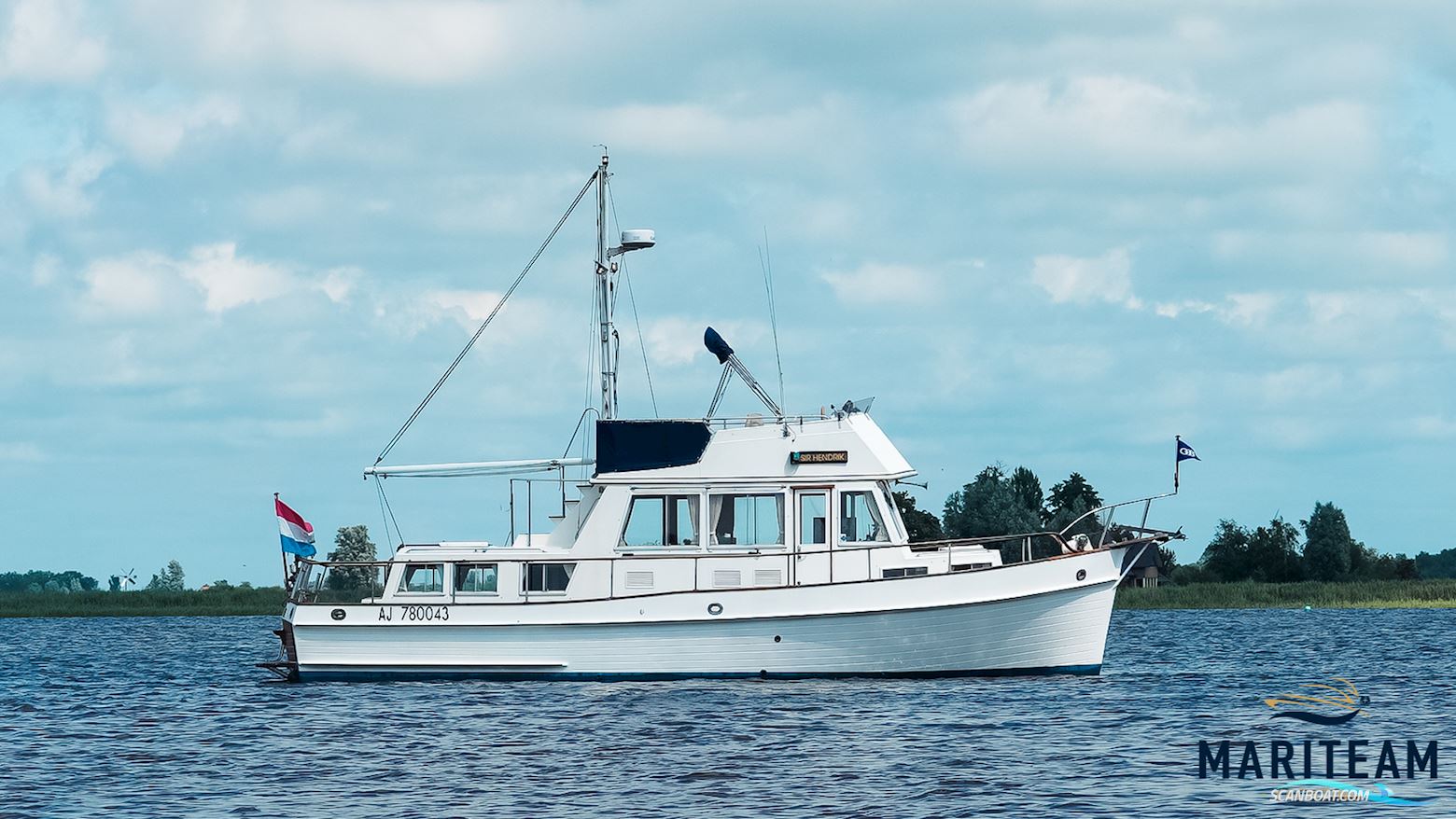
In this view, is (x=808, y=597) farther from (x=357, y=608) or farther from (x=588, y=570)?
(x=357, y=608)

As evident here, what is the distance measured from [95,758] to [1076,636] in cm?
1617

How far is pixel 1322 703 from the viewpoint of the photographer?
30.8 meters

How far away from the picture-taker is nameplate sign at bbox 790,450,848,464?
32188 millimetres

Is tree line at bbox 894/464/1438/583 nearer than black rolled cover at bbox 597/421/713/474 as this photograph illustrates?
No

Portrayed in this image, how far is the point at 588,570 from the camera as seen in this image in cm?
3195

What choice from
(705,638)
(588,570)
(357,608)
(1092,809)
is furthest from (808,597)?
(1092,809)

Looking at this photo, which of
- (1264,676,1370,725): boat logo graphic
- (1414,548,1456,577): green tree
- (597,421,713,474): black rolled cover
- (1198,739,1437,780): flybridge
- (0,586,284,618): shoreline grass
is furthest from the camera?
(1414,548,1456,577): green tree

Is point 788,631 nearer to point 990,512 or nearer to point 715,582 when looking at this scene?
point 715,582

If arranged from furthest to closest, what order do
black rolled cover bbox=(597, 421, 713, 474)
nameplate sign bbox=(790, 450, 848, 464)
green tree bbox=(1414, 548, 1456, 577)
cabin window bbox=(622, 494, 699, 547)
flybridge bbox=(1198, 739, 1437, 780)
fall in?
green tree bbox=(1414, 548, 1456, 577) → black rolled cover bbox=(597, 421, 713, 474) → cabin window bbox=(622, 494, 699, 547) → nameplate sign bbox=(790, 450, 848, 464) → flybridge bbox=(1198, 739, 1437, 780)

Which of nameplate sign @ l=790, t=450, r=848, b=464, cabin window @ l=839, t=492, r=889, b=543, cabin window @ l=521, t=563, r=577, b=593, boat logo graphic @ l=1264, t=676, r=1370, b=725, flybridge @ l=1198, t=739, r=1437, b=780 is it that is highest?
nameplate sign @ l=790, t=450, r=848, b=464

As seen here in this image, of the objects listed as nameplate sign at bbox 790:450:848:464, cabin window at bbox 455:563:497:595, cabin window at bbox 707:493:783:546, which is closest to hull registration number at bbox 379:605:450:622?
cabin window at bbox 455:563:497:595

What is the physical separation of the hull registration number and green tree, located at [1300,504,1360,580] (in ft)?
237

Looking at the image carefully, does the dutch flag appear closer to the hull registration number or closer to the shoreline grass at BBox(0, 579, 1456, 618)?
the hull registration number

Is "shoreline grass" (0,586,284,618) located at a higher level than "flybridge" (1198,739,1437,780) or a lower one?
higher
